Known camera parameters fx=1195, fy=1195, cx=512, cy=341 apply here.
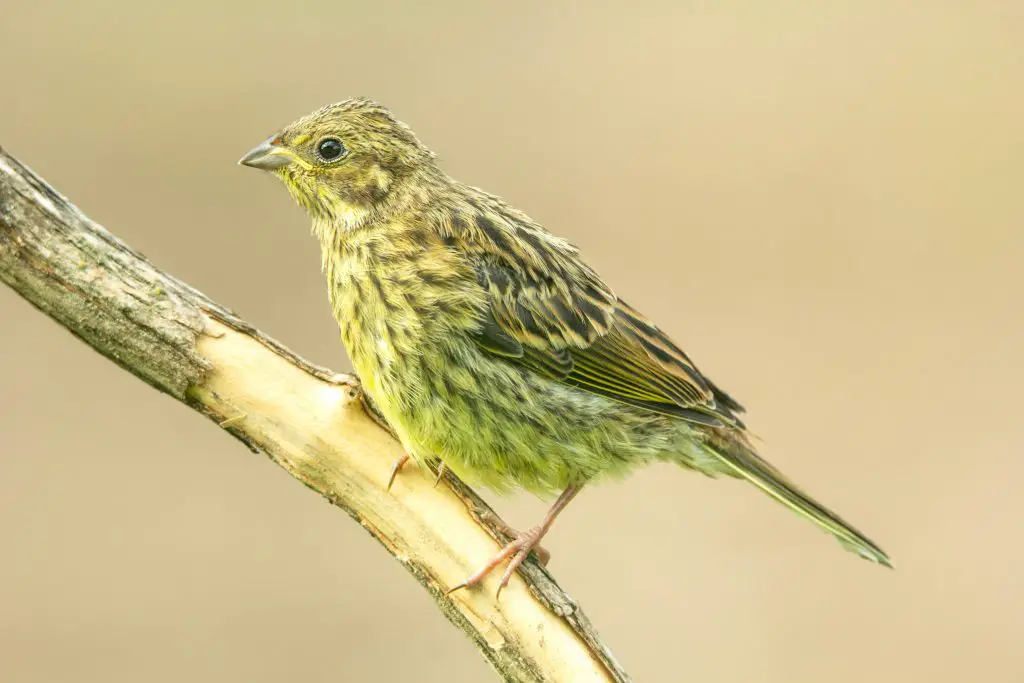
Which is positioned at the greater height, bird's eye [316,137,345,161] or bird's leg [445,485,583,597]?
bird's eye [316,137,345,161]

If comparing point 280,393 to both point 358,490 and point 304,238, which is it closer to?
point 358,490

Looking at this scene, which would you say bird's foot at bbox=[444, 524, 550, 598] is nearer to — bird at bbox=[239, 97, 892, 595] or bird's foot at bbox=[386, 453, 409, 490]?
bird at bbox=[239, 97, 892, 595]

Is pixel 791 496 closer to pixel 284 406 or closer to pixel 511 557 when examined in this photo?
pixel 511 557

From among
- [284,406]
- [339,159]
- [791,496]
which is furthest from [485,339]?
[791,496]

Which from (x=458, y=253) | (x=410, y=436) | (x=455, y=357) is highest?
(x=458, y=253)

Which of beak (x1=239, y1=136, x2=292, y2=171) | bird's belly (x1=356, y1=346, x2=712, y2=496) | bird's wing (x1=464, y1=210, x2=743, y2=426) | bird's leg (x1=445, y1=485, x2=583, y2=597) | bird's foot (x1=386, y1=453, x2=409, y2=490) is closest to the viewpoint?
bird's leg (x1=445, y1=485, x2=583, y2=597)

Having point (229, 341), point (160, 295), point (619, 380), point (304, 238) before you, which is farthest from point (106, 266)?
point (304, 238)

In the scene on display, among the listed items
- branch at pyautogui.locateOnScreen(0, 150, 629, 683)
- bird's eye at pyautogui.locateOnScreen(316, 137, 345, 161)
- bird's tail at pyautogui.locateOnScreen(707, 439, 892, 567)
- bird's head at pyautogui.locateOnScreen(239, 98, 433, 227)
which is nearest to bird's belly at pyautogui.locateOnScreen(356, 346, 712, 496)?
branch at pyautogui.locateOnScreen(0, 150, 629, 683)

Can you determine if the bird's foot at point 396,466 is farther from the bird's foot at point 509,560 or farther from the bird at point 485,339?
the bird's foot at point 509,560

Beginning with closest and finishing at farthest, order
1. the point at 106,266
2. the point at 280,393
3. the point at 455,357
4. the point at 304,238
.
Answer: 1. the point at 106,266
2. the point at 280,393
3. the point at 455,357
4. the point at 304,238
